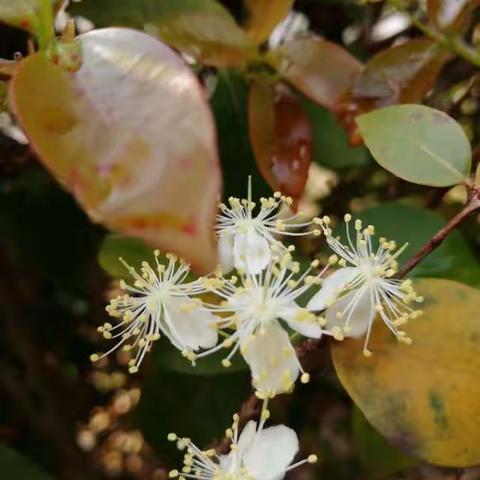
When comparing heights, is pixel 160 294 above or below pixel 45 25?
below

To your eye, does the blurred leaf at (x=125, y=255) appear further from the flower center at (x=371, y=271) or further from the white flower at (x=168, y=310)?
the flower center at (x=371, y=271)

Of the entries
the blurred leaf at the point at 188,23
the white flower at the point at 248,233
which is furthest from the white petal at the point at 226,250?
the blurred leaf at the point at 188,23

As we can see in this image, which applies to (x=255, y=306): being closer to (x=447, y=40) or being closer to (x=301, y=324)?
(x=301, y=324)

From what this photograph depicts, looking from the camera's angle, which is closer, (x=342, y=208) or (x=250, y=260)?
(x=250, y=260)

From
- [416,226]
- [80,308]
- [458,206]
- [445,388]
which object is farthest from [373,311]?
[80,308]

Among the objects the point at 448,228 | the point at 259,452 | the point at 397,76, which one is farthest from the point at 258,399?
the point at 397,76

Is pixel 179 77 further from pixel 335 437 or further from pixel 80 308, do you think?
pixel 335 437
